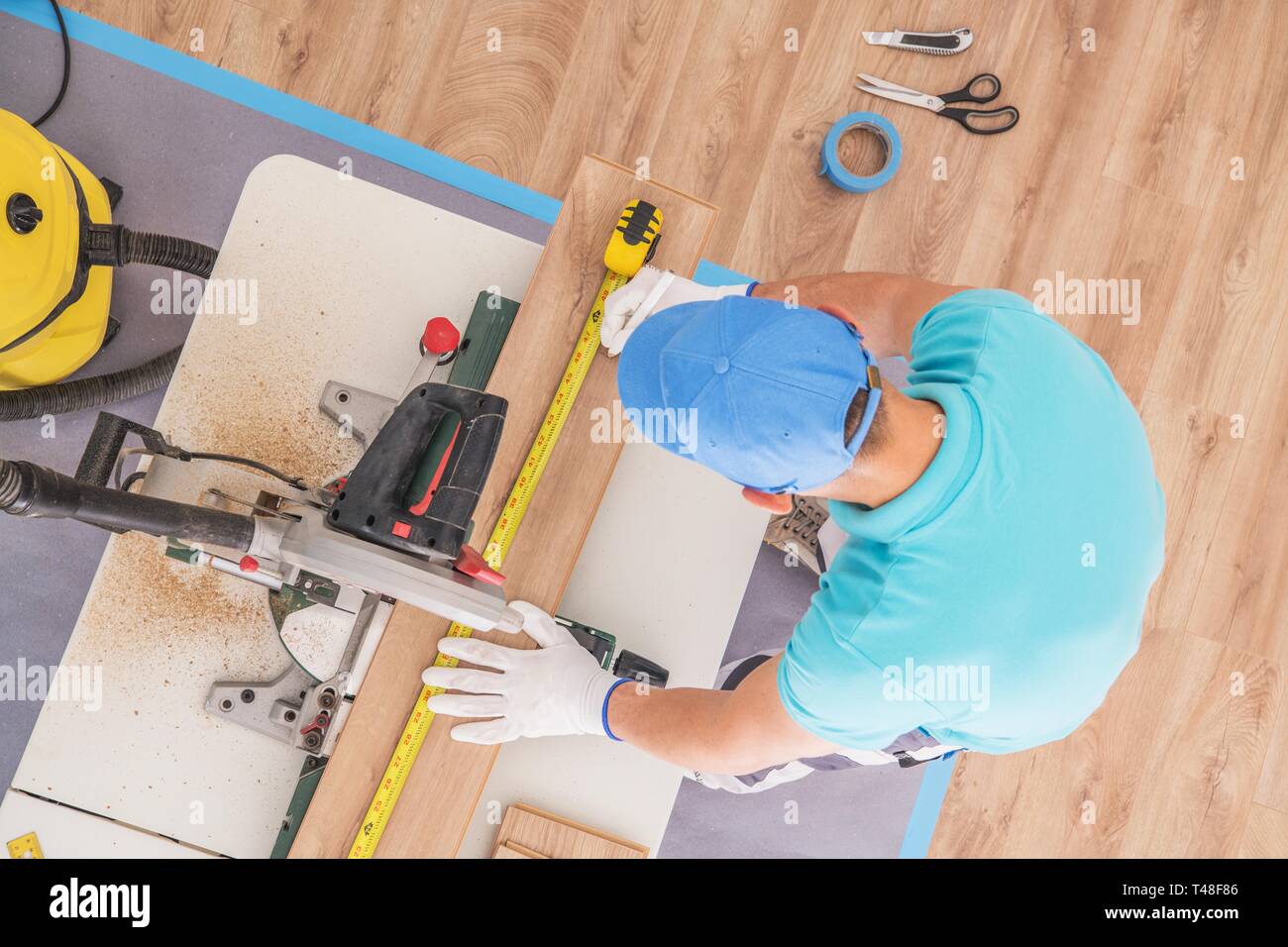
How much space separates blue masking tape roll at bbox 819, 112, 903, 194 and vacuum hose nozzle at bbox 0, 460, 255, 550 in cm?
204

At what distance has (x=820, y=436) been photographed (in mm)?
1169

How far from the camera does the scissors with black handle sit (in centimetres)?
253

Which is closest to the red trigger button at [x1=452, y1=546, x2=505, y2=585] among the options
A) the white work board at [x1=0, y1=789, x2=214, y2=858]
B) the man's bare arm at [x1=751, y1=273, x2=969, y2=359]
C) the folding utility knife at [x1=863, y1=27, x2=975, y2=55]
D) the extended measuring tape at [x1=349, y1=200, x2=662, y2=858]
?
the extended measuring tape at [x1=349, y1=200, x2=662, y2=858]

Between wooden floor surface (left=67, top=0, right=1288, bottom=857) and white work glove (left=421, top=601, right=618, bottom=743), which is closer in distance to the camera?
white work glove (left=421, top=601, right=618, bottom=743)

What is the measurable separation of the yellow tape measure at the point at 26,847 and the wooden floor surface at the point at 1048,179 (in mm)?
2036

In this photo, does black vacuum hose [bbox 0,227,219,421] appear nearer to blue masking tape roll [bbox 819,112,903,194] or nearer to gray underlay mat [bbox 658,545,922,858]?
gray underlay mat [bbox 658,545,922,858]

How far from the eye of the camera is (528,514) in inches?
67.9

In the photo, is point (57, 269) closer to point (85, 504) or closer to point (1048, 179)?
point (85, 504)

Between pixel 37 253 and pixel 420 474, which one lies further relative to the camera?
pixel 37 253

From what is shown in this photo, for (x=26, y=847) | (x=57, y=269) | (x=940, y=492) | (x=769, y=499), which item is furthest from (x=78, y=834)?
(x=940, y=492)

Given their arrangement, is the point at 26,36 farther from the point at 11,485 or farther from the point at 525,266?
the point at 11,485

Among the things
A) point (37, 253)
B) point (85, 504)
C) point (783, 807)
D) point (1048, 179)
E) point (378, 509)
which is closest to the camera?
point (85, 504)

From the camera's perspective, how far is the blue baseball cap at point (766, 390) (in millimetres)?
1179

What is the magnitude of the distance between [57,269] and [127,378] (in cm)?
43
